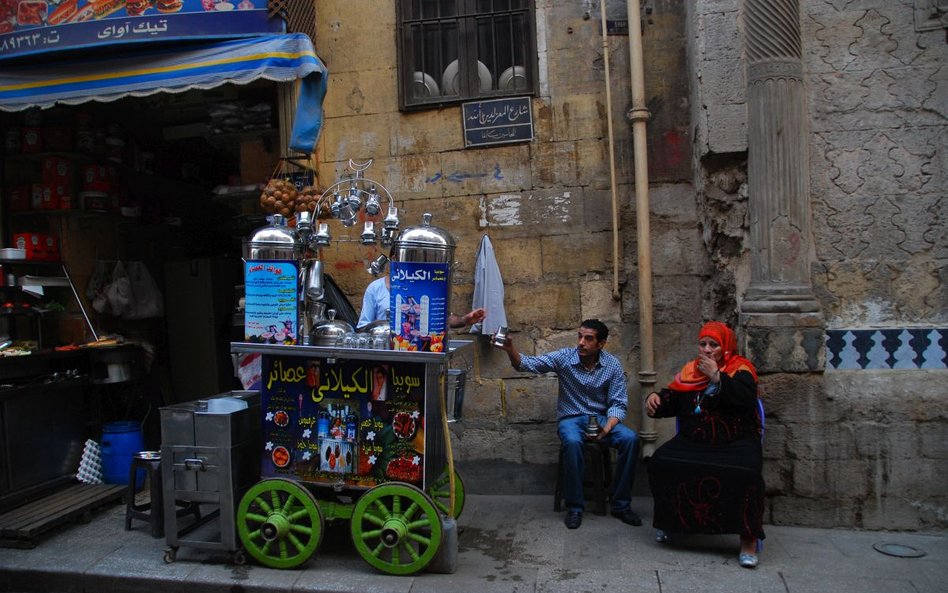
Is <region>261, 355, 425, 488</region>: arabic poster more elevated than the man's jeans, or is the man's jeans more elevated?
<region>261, 355, 425, 488</region>: arabic poster

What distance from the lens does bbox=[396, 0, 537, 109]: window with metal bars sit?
5848mm

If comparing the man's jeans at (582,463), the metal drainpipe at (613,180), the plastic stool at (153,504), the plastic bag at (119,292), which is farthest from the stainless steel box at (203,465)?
the plastic bag at (119,292)

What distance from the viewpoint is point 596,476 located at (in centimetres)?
506

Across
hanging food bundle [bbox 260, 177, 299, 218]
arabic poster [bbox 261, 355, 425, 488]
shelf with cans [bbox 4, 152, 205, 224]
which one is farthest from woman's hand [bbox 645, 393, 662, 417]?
shelf with cans [bbox 4, 152, 205, 224]

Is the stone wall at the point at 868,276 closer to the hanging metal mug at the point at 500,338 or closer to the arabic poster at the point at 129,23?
the hanging metal mug at the point at 500,338

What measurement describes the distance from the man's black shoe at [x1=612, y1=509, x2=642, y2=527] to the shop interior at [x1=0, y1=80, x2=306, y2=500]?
381 centimetres

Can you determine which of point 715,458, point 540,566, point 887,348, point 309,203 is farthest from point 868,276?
point 309,203

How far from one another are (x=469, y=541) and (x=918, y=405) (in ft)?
10.3

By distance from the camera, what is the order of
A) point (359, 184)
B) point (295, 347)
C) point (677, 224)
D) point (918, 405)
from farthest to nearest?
1. point (359, 184)
2. point (677, 224)
3. point (918, 405)
4. point (295, 347)

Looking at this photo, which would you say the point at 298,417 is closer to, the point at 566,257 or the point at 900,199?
the point at 566,257

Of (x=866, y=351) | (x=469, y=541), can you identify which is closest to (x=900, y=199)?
(x=866, y=351)

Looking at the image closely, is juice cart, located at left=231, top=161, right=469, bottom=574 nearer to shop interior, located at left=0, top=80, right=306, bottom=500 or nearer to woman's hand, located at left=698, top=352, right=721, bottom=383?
woman's hand, located at left=698, top=352, right=721, bottom=383

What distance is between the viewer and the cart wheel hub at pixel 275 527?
13.4ft

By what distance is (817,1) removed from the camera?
194 inches
